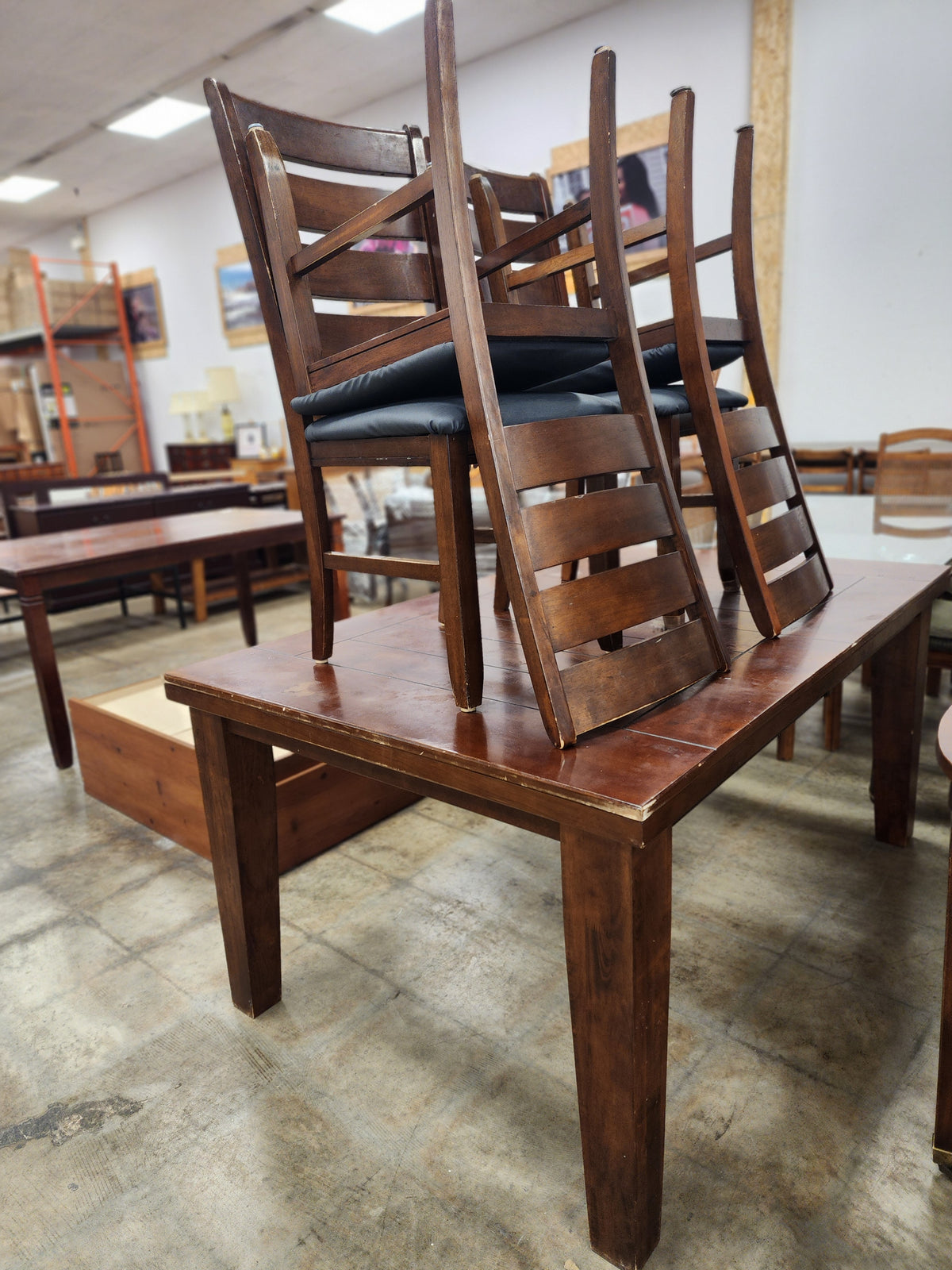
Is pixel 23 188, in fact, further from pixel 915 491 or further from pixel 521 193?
pixel 915 491

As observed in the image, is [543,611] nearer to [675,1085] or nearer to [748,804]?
[675,1085]

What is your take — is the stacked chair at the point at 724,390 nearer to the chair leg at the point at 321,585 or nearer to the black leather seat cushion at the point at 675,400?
the black leather seat cushion at the point at 675,400

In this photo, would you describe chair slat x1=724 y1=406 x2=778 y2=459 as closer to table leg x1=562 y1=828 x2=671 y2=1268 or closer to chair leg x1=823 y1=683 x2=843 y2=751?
table leg x1=562 y1=828 x2=671 y2=1268

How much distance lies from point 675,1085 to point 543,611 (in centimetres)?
89

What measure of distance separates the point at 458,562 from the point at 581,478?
22cm

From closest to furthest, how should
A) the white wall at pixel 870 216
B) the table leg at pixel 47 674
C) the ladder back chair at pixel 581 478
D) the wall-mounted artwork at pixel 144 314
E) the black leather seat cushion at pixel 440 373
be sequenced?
the ladder back chair at pixel 581 478 → the black leather seat cushion at pixel 440 373 → the table leg at pixel 47 674 → the white wall at pixel 870 216 → the wall-mounted artwork at pixel 144 314

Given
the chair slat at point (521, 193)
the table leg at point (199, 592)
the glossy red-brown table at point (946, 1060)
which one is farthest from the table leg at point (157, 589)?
the glossy red-brown table at point (946, 1060)

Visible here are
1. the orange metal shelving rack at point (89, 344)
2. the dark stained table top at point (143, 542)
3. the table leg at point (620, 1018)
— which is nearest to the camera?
the table leg at point (620, 1018)

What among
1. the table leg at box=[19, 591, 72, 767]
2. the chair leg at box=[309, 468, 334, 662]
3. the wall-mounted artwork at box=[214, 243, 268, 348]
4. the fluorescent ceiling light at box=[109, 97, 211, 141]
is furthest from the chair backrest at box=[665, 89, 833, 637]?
the wall-mounted artwork at box=[214, 243, 268, 348]

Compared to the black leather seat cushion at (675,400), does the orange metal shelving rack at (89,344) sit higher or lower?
higher

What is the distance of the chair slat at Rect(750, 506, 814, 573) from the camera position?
1570 mm

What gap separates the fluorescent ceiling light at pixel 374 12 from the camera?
5457mm

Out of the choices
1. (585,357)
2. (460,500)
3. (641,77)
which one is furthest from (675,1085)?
(641,77)

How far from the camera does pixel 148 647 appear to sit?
4539mm
